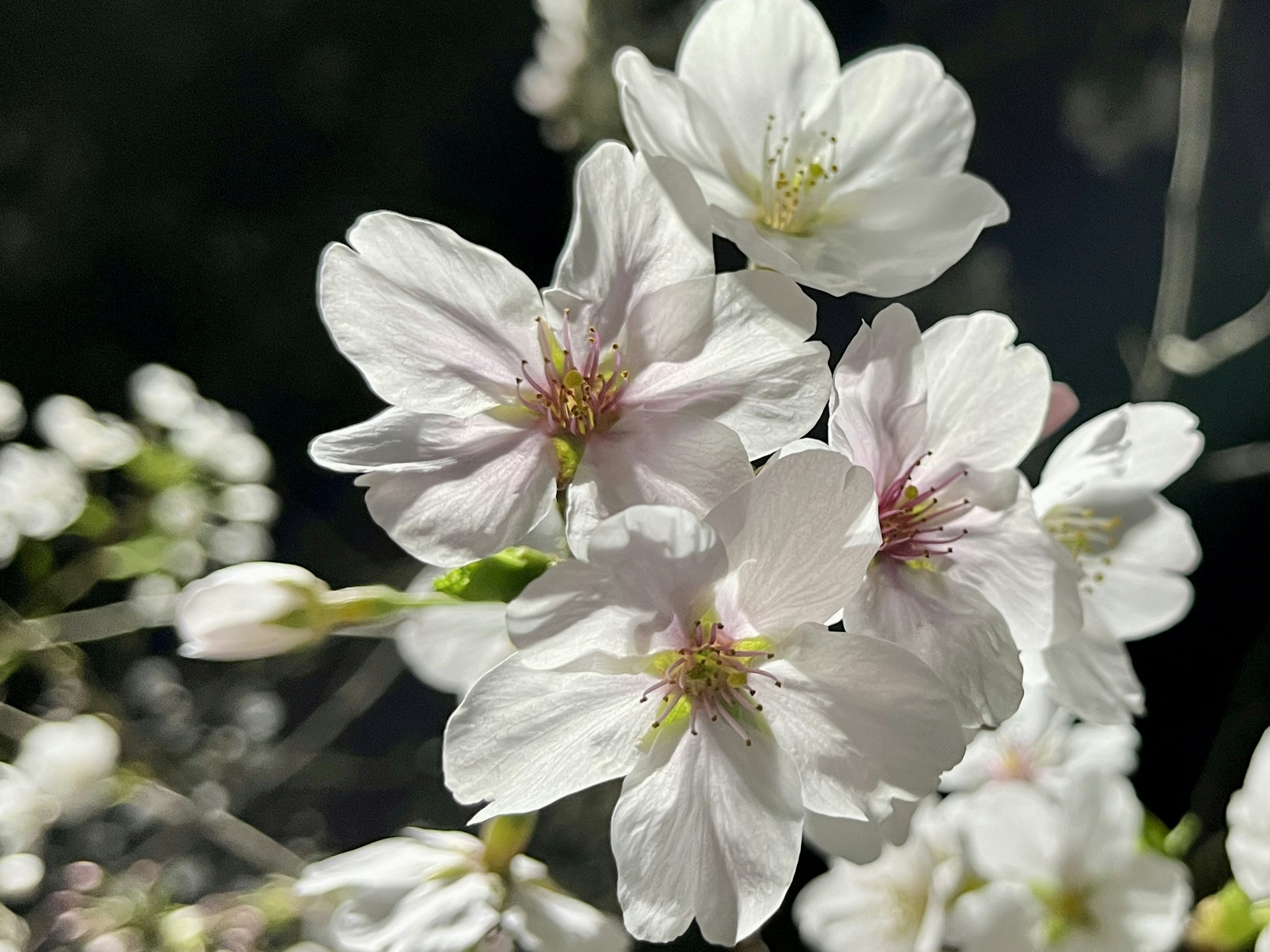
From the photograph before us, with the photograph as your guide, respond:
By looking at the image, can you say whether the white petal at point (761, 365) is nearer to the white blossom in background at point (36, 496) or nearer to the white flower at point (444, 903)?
the white flower at point (444, 903)

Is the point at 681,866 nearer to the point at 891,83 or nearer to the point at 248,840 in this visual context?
the point at 891,83

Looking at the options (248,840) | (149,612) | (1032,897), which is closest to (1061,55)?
(1032,897)

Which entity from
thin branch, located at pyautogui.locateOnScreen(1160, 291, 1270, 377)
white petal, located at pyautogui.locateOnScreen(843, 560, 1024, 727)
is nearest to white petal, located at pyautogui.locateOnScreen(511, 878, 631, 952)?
white petal, located at pyautogui.locateOnScreen(843, 560, 1024, 727)

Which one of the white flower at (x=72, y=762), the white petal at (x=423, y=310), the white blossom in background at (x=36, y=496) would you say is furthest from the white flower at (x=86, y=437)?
the white petal at (x=423, y=310)

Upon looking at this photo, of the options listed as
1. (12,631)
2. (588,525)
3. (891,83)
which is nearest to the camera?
(588,525)

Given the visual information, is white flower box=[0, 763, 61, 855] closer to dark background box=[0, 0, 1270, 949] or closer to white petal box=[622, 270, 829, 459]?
dark background box=[0, 0, 1270, 949]
